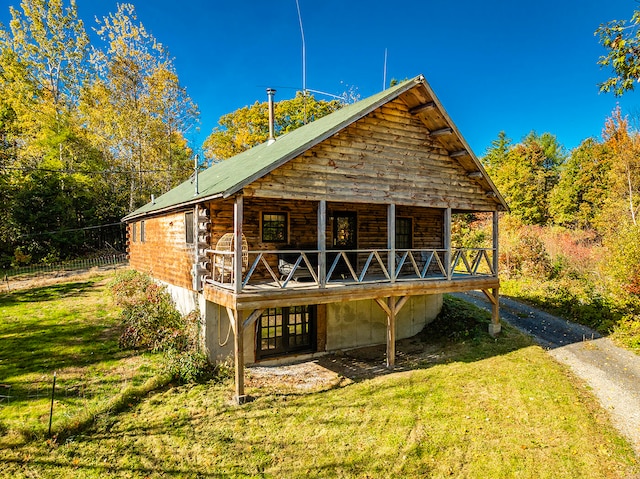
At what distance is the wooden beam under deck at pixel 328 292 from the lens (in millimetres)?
9086

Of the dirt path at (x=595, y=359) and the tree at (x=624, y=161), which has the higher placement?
the tree at (x=624, y=161)

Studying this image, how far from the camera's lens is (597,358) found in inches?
463

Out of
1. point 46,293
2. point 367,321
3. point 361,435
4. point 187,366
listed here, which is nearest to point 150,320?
point 187,366

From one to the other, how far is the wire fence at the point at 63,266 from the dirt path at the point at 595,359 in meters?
24.2

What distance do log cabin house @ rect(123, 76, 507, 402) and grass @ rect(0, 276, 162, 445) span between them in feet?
7.82

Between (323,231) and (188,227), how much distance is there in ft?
15.9

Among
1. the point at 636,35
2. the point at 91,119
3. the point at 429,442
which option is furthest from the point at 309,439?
the point at 91,119

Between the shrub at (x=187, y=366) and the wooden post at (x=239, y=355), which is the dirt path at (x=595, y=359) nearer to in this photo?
the wooden post at (x=239, y=355)

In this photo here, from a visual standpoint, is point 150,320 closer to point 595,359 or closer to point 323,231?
point 323,231

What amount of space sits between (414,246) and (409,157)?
4.56 meters

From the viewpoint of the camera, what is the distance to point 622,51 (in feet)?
28.0

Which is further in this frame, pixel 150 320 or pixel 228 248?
pixel 150 320

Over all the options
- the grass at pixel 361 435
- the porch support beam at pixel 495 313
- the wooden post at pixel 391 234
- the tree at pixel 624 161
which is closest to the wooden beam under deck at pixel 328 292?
the wooden post at pixel 391 234

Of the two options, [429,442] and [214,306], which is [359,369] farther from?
[214,306]
